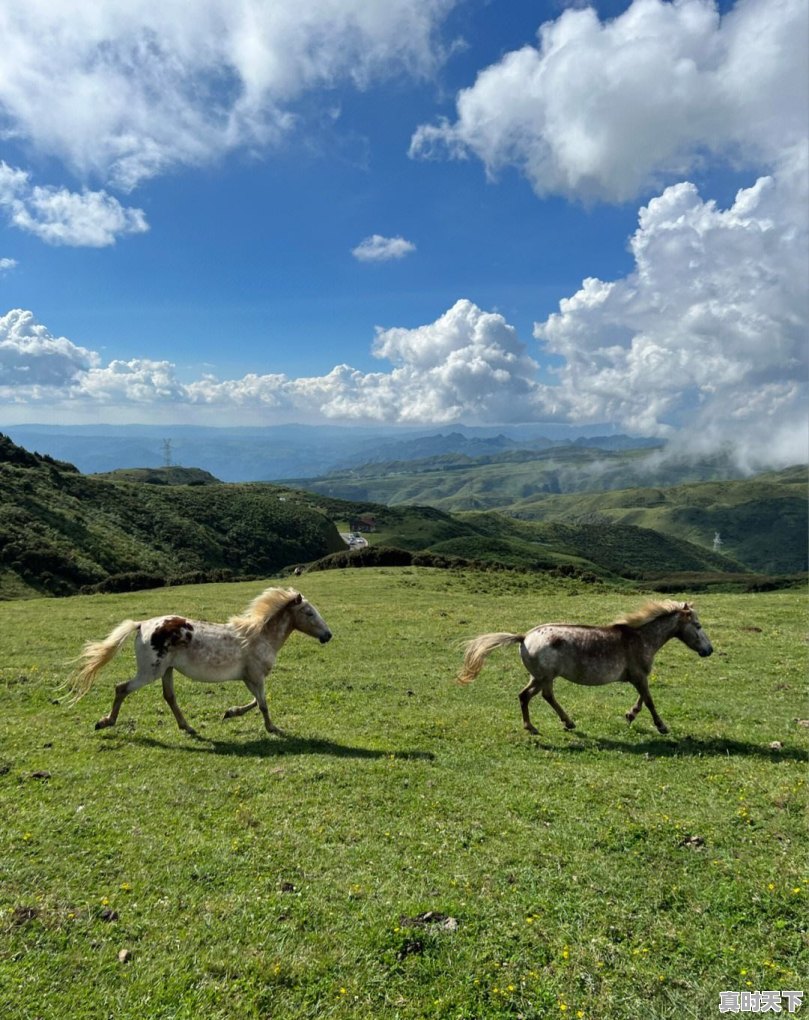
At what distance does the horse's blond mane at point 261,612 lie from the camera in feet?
43.7

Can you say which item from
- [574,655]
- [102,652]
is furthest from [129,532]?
[574,655]

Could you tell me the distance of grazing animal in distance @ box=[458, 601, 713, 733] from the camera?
42.8ft

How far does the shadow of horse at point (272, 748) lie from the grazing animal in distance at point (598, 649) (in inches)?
126

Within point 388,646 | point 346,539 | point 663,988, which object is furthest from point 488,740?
point 346,539

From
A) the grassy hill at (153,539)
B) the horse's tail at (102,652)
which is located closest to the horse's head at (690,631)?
the horse's tail at (102,652)

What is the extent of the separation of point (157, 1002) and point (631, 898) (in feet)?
17.9

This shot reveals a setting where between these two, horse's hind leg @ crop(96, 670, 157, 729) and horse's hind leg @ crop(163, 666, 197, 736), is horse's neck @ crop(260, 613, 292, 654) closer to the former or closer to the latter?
horse's hind leg @ crop(163, 666, 197, 736)

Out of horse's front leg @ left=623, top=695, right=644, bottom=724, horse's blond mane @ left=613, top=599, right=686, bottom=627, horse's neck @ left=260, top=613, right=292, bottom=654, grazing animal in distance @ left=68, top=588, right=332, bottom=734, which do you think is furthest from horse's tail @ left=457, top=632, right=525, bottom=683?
grazing animal in distance @ left=68, top=588, right=332, bottom=734

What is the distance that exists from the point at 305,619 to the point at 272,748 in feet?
10.8

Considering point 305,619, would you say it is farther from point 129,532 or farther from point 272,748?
point 129,532

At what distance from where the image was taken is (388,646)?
24.1m

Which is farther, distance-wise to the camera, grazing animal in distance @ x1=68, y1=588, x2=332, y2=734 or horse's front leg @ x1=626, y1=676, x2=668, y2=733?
→ horse's front leg @ x1=626, y1=676, x2=668, y2=733

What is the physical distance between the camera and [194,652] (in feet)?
41.4

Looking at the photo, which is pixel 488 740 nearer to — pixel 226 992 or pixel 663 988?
pixel 663 988
